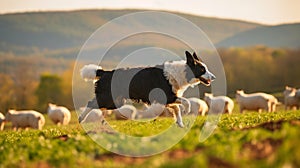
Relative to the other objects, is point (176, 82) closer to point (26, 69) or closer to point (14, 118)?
point (14, 118)

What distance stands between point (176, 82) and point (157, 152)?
852 cm

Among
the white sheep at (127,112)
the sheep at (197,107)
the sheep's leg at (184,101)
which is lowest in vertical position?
the white sheep at (127,112)

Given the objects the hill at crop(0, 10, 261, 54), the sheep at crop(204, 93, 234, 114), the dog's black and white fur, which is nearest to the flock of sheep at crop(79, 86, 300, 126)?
the sheep at crop(204, 93, 234, 114)

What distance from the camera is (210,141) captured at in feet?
33.2

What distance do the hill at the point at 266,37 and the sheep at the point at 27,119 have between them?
365 ft

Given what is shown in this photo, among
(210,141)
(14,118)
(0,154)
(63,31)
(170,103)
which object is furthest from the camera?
(63,31)

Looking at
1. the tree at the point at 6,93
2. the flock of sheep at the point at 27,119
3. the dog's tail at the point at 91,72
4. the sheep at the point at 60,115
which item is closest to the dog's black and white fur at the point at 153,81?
the dog's tail at the point at 91,72

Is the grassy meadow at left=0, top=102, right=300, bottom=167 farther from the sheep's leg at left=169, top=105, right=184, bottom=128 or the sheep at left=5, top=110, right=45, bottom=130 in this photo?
the sheep at left=5, top=110, right=45, bottom=130

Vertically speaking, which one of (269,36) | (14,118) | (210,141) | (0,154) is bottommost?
(14,118)

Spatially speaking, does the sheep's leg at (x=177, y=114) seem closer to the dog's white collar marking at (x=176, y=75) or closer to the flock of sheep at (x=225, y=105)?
the dog's white collar marking at (x=176, y=75)

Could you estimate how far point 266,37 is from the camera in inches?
6147

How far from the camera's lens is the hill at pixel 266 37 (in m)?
147

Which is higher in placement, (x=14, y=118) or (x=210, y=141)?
(x=210, y=141)

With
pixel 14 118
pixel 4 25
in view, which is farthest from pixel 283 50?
pixel 4 25
